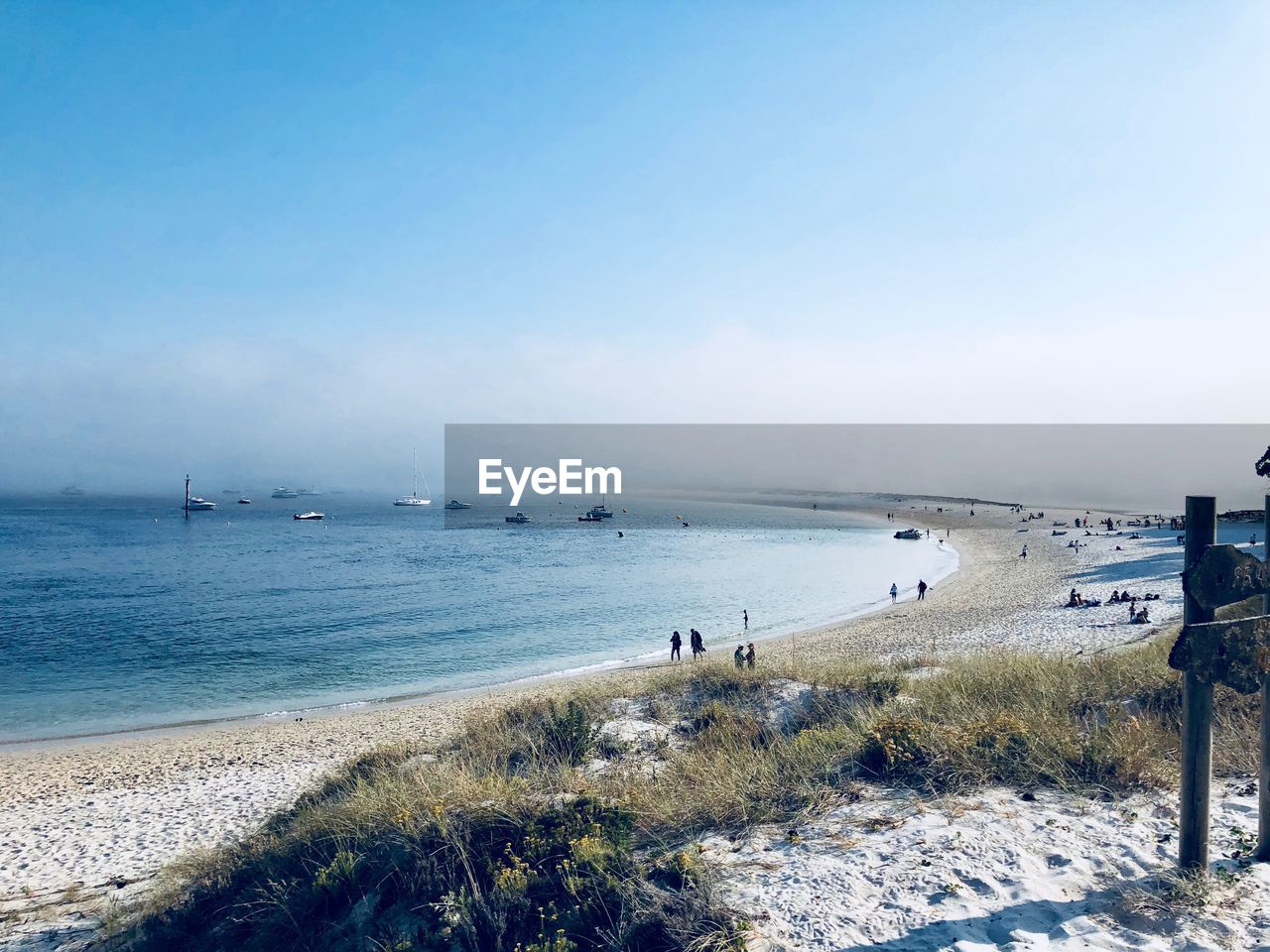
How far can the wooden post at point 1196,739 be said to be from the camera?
13.6ft

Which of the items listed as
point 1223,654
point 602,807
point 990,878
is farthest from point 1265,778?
point 602,807

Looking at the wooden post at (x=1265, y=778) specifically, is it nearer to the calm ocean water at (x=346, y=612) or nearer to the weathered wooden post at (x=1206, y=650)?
the weathered wooden post at (x=1206, y=650)

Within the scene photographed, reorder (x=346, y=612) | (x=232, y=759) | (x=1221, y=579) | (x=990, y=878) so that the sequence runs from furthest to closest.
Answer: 1. (x=346, y=612)
2. (x=232, y=759)
3. (x=990, y=878)
4. (x=1221, y=579)

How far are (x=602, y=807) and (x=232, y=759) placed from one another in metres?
14.4

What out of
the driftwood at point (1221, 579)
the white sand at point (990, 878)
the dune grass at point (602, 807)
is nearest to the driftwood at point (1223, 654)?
the driftwood at point (1221, 579)

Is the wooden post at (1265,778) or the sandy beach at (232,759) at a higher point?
the wooden post at (1265,778)

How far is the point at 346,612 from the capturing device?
3516cm

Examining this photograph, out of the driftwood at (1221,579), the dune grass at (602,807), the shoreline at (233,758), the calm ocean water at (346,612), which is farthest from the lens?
the calm ocean water at (346,612)

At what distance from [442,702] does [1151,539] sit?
2371 inches

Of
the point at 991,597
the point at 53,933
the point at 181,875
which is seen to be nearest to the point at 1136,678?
the point at 181,875

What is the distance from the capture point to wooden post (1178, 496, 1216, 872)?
4.13 metres

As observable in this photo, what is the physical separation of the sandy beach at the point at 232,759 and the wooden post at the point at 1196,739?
810 centimetres

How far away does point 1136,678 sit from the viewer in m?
7.77

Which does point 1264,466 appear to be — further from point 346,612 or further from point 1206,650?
point 346,612
